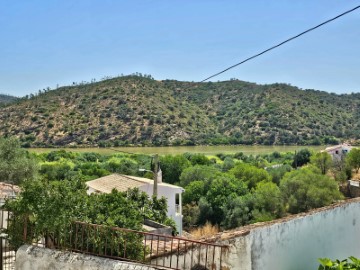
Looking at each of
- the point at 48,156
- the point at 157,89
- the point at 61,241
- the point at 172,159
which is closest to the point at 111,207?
the point at 61,241

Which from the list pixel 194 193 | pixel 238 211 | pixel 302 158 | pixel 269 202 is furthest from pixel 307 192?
pixel 302 158

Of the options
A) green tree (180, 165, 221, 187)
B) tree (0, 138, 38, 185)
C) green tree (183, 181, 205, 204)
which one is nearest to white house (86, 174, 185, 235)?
tree (0, 138, 38, 185)

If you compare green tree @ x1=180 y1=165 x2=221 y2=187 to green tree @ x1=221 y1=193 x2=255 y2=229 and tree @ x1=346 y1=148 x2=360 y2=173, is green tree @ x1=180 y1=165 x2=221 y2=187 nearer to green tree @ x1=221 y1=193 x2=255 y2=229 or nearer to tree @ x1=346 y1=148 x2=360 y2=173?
green tree @ x1=221 y1=193 x2=255 y2=229

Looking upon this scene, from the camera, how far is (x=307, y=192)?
124 feet

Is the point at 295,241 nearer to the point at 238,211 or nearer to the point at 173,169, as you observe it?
the point at 238,211

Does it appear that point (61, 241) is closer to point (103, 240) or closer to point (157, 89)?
point (103, 240)

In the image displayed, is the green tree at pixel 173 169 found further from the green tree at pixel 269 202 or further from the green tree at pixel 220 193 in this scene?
the green tree at pixel 269 202

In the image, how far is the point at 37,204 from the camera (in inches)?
324

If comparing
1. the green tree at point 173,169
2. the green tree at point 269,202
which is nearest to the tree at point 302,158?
the green tree at point 173,169

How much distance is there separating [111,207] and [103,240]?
396 cm

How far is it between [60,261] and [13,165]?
2929cm

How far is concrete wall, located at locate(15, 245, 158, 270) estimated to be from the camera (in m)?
6.76

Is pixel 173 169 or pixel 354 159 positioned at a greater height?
pixel 354 159

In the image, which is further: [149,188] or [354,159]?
[354,159]
